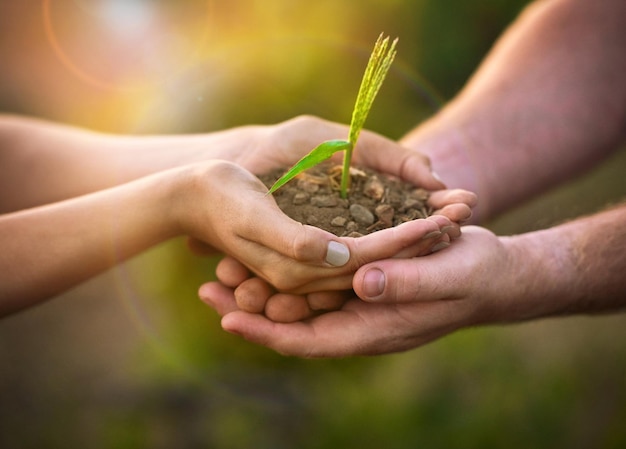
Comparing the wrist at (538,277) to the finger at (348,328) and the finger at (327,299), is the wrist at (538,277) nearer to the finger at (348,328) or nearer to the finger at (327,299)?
the finger at (348,328)

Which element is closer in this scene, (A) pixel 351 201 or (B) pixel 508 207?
(A) pixel 351 201

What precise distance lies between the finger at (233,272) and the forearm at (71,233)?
0.18 m

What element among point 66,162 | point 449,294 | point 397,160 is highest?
point 397,160

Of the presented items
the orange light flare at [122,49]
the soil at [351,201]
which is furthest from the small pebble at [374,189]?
the orange light flare at [122,49]

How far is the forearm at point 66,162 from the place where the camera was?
2.23 m

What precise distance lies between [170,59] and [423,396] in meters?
2.25

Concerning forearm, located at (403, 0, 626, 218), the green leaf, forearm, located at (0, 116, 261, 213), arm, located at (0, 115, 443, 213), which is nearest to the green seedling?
the green leaf

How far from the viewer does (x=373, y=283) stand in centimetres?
144

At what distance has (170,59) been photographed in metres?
3.43

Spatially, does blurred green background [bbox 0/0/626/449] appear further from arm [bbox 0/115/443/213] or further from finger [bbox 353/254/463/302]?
finger [bbox 353/254/463/302]

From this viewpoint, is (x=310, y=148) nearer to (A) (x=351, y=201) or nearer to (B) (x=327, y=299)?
(A) (x=351, y=201)

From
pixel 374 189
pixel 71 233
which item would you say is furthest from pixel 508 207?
pixel 71 233

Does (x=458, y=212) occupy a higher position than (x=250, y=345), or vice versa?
(x=458, y=212)

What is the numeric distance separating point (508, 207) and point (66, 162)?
1754mm
